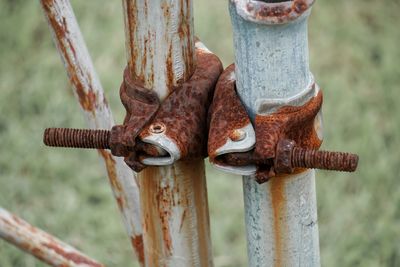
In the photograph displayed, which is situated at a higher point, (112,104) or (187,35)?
(187,35)

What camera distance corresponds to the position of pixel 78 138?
1134 mm

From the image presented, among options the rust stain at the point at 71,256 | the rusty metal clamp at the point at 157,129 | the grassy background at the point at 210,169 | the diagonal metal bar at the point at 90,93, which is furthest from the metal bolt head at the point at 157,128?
the grassy background at the point at 210,169

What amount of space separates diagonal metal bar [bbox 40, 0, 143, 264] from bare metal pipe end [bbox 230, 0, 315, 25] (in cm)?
37

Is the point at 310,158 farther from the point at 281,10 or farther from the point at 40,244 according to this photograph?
the point at 40,244

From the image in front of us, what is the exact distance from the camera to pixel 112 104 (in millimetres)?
3049

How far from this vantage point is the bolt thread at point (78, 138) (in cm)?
112

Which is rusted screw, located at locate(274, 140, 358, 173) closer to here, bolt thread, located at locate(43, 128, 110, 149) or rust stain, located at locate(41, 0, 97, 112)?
bolt thread, located at locate(43, 128, 110, 149)

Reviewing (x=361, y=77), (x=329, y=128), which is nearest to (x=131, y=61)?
(x=329, y=128)

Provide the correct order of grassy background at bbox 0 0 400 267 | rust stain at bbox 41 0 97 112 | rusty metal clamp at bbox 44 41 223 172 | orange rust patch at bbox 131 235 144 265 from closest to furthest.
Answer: rusty metal clamp at bbox 44 41 223 172, rust stain at bbox 41 0 97 112, orange rust patch at bbox 131 235 144 265, grassy background at bbox 0 0 400 267

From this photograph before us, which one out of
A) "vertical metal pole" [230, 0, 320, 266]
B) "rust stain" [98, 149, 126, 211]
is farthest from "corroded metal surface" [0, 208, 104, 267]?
"vertical metal pole" [230, 0, 320, 266]

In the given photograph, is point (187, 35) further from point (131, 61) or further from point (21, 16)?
point (21, 16)

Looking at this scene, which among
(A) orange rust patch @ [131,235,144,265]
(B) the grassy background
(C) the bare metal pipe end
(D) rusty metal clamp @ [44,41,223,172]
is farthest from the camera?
(B) the grassy background

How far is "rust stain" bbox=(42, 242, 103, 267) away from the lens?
1.41m

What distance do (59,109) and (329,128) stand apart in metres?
0.88
